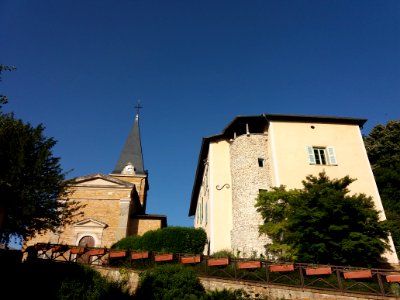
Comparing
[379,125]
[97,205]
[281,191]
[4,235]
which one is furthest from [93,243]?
[379,125]

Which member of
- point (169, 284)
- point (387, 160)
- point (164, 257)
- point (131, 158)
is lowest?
point (169, 284)

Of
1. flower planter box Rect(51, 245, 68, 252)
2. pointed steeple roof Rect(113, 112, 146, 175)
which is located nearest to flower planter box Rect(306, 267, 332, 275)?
flower planter box Rect(51, 245, 68, 252)

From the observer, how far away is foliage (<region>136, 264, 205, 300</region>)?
365 inches

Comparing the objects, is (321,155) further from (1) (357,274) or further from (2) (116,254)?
(2) (116,254)

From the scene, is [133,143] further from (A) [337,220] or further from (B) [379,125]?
(A) [337,220]

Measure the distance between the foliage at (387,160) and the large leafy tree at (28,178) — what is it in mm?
17273

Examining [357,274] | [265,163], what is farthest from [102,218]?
[357,274]

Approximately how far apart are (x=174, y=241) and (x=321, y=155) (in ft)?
30.9

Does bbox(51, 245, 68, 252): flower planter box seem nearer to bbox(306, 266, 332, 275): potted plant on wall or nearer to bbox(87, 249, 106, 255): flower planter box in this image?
bbox(87, 249, 106, 255): flower planter box

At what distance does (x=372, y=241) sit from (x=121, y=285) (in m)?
9.31

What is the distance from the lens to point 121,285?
10453 millimetres

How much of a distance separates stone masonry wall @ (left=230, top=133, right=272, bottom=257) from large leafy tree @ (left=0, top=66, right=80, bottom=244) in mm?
8392

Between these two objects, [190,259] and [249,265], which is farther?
[190,259]

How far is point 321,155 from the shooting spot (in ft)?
58.9
